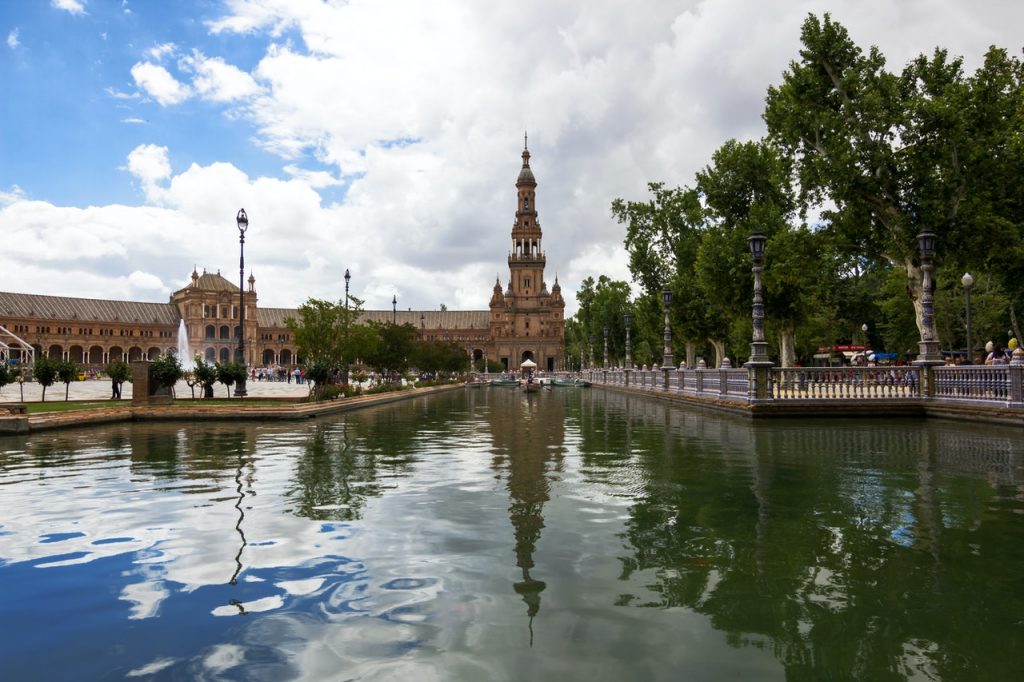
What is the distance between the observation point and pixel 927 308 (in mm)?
21844

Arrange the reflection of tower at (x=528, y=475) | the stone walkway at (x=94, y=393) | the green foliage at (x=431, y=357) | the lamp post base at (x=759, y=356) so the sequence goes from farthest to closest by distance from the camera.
A: the green foliage at (x=431, y=357) < the stone walkway at (x=94, y=393) < the lamp post base at (x=759, y=356) < the reflection of tower at (x=528, y=475)

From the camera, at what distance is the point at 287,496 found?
8219 mm

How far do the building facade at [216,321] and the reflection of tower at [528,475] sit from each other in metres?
116

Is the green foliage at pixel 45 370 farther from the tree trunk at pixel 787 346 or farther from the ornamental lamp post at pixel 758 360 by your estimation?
the tree trunk at pixel 787 346

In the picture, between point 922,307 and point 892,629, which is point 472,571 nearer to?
point 892,629

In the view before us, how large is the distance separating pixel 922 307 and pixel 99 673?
25.1m

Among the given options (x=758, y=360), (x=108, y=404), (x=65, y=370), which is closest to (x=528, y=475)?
(x=758, y=360)

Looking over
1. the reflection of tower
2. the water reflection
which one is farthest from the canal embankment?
the water reflection

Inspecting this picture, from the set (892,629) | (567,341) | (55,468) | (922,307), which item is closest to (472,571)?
(892,629)

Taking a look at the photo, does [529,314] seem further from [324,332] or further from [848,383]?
[848,383]

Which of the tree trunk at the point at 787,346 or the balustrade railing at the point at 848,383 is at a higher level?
the tree trunk at the point at 787,346

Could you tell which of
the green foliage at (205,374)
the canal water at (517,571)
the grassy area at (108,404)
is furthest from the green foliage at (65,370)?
the canal water at (517,571)

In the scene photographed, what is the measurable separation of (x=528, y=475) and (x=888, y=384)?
16.4m

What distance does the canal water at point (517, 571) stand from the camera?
12.0ft
